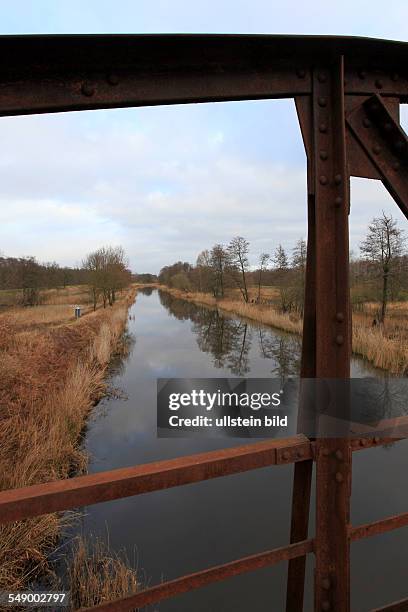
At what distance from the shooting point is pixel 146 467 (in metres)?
1.39

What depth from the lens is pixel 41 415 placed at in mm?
7102

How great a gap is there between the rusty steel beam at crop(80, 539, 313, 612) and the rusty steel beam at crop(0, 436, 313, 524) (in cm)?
34

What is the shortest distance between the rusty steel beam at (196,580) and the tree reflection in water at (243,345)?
10.7 meters

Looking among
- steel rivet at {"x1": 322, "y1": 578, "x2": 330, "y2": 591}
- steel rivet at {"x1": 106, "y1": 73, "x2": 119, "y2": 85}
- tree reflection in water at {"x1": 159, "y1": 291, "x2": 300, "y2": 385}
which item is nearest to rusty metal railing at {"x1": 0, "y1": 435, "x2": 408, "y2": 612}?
steel rivet at {"x1": 322, "y1": 578, "x2": 330, "y2": 591}

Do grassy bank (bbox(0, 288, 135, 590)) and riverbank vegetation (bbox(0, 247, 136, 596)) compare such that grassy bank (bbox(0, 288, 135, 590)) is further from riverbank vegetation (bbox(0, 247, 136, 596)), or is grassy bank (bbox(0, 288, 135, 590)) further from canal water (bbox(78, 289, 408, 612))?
canal water (bbox(78, 289, 408, 612))

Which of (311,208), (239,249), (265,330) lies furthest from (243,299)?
(311,208)

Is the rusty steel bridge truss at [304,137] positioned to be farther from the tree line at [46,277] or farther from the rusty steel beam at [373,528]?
the tree line at [46,277]

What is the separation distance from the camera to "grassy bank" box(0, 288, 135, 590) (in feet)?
13.5

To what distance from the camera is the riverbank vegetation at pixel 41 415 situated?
4.11m

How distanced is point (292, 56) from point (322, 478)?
1783mm

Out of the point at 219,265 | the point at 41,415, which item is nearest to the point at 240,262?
the point at 219,265

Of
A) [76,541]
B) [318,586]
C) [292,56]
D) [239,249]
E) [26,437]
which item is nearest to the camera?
[292,56]

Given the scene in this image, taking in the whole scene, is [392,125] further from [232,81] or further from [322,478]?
[322,478]

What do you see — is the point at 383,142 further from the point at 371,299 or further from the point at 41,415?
the point at 371,299
